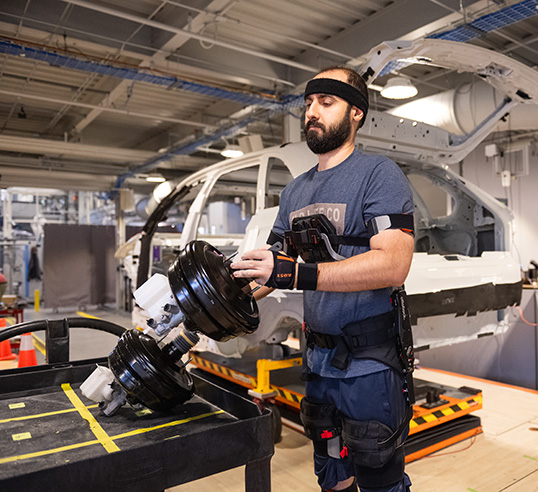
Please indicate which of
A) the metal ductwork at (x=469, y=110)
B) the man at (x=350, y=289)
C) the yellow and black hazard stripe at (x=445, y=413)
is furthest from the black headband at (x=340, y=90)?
the metal ductwork at (x=469, y=110)

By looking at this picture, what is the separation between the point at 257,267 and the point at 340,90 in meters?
0.81

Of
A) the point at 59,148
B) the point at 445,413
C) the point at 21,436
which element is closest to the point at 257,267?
the point at 21,436

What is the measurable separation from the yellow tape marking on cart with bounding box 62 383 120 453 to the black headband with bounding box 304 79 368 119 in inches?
53.2

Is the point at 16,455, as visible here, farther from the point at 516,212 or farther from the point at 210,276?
the point at 516,212

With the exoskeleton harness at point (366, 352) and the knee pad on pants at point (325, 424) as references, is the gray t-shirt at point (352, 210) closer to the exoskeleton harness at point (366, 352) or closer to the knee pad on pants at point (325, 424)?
the exoskeleton harness at point (366, 352)

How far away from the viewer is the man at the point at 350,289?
1.55 meters

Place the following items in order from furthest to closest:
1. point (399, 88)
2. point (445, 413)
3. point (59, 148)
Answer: point (59, 148)
point (399, 88)
point (445, 413)

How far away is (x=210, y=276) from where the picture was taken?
1367 millimetres

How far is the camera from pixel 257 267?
142 cm

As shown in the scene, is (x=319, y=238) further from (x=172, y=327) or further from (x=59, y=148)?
(x=59, y=148)

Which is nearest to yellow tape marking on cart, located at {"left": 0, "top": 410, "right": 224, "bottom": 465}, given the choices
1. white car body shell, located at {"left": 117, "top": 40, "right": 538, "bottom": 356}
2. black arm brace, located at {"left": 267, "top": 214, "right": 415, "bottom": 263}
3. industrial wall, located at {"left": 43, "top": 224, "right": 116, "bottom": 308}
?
black arm brace, located at {"left": 267, "top": 214, "right": 415, "bottom": 263}

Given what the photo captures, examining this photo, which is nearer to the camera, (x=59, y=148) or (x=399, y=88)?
(x=399, y=88)

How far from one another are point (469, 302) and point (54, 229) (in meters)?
11.9

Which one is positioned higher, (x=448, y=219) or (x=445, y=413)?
(x=448, y=219)
